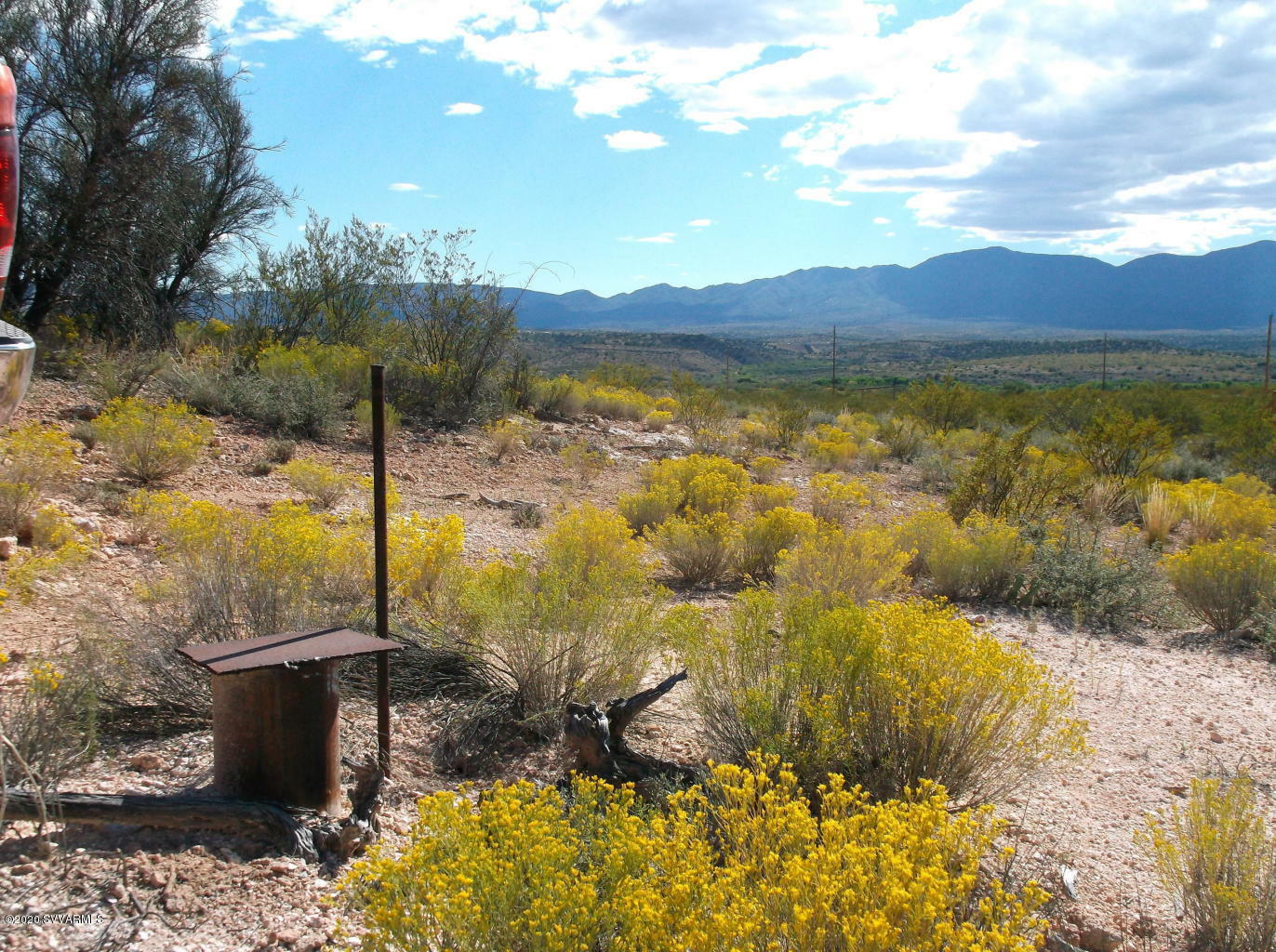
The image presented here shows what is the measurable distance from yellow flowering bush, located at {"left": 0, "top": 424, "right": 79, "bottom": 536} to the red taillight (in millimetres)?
6270

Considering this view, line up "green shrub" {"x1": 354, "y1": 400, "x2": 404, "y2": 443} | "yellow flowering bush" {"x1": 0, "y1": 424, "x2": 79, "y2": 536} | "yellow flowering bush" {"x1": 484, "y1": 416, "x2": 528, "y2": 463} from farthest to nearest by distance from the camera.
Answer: "yellow flowering bush" {"x1": 484, "y1": 416, "x2": 528, "y2": 463} → "green shrub" {"x1": 354, "y1": 400, "x2": 404, "y2": 443} → "yellow flowering bush" {"x1": 0, "y1": 424, "x2": 79, "y2": 536}

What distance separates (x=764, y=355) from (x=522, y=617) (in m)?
97.6

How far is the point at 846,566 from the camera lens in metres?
7.49

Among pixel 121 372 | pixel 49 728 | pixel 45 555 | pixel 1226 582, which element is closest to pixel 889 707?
pixel 49 728

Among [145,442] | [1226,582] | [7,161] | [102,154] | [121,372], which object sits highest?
[102,154]

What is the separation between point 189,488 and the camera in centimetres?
925

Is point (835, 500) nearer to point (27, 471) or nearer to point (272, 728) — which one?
point (27, 471)

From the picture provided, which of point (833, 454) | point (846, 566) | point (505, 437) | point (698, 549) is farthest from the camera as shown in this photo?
point (833, 454)

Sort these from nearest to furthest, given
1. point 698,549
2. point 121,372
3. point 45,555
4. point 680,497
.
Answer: point 45,555 → point 698,549 → point 680,497 → point 121,372

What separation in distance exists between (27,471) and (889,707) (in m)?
6.88

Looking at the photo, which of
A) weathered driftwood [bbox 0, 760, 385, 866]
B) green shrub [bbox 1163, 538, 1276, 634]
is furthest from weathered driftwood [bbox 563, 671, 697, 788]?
green shrub [bbox 1163, 538, 1276, 634]

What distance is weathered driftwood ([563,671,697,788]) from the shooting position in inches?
159

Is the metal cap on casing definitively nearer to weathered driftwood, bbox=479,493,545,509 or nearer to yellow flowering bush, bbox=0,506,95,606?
yellow flowering bush, bbox=0,506,95,606

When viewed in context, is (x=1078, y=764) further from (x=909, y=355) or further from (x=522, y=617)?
(x=909, y=355)
